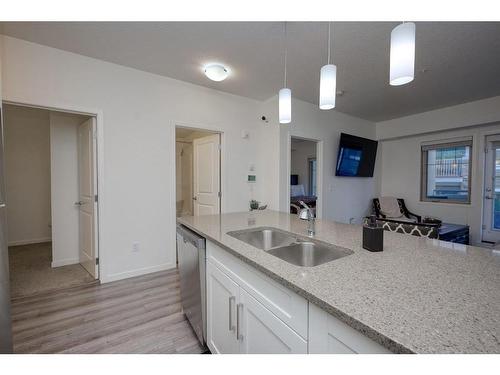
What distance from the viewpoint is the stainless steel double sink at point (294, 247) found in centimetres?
129

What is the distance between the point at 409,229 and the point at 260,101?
→ 297 cm

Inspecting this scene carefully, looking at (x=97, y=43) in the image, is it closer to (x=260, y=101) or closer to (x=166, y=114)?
(x=166, y=114)

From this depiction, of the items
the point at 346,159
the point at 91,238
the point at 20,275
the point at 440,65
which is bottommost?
the point at 20,275

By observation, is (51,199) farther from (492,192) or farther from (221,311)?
(492,192)

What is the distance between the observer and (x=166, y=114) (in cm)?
297

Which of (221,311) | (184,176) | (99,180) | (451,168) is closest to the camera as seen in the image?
(221,311)

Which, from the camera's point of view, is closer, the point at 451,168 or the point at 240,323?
the point at 240,323

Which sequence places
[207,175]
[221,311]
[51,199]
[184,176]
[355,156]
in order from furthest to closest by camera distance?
1. [184,176]
2. [355,156]
3. [207,175]
4. [51,199]
5. [221,311]

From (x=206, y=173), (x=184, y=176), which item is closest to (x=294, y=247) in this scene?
(x=206, y=173)

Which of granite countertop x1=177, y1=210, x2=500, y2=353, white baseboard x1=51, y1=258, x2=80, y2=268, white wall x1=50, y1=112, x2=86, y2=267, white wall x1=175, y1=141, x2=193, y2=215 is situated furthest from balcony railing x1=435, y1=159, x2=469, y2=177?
white baseboard x1=51, y1=258, x2=80, y2=268

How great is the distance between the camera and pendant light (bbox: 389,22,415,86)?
103cm

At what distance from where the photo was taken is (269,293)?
0.96 meters

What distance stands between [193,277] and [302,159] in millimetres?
6272
